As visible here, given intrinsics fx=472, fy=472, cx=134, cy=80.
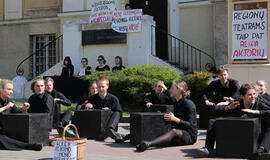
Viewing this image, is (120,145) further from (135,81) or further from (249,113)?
(135,81)

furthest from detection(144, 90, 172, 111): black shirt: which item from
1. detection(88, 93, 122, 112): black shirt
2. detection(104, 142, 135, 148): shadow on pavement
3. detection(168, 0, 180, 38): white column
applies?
detection(168, 0, 180, 38): white column

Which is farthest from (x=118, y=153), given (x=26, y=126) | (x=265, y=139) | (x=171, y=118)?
(x=265, y=139)

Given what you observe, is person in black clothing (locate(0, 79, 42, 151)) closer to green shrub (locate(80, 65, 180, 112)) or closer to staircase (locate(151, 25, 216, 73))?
green shrub (locate(80, 65, 180, 112))

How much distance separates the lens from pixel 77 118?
981 cm

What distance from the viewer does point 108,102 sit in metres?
9.82

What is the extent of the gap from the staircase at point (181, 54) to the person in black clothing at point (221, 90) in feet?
22.2

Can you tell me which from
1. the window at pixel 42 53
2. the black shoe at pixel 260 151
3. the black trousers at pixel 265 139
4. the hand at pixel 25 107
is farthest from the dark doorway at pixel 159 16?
the black shoe at pixel 260 151

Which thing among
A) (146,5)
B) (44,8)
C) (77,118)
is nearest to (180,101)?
(77,118)

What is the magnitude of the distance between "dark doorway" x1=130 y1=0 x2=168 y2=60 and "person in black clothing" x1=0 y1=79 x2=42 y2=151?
35.4ft

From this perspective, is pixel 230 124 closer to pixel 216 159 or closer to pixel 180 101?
pixel 216 159

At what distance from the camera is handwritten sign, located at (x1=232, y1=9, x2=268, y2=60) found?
13.2 meters

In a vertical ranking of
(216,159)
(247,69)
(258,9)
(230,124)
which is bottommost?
(216,159)

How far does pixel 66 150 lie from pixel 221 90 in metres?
5.39

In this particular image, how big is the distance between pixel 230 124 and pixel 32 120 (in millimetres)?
3345
